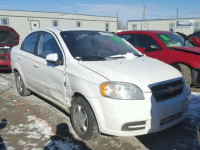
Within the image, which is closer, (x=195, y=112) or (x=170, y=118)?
(x=170, y=118)

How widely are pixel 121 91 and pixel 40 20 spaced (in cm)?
2550

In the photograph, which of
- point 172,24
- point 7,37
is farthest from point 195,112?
point 172,24

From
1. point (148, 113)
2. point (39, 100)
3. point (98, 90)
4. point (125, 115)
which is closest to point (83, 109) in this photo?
point (98, 90)

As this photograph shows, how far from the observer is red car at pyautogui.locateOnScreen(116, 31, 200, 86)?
564 centimetres

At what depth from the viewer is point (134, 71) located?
3.06 meters

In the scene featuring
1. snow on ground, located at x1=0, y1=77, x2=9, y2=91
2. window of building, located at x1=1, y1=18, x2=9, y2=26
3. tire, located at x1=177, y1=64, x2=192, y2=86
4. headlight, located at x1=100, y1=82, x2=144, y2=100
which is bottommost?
snow on ground, located at x1=0, y1=77, x2=9, y2=91

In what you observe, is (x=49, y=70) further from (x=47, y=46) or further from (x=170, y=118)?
(x=170, y=118)

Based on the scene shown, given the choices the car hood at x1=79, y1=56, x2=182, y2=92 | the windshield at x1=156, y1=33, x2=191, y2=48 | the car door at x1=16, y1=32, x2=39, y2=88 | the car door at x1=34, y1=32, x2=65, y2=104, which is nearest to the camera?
the car hood at x1=79, y1=56, x2=182, y2=92

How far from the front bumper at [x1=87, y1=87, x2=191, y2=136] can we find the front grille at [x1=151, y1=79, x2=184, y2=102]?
0.07m

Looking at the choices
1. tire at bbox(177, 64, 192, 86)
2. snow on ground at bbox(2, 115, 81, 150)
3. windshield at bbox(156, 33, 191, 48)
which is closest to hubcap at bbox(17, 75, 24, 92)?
snow on ground at bbox(2, 115, 81, 150)

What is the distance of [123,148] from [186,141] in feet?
3.15

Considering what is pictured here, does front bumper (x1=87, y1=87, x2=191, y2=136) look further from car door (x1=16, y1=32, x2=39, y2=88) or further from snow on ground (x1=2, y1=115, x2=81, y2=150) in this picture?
car door (x1=16, y1=32, x2=39, y2=88)

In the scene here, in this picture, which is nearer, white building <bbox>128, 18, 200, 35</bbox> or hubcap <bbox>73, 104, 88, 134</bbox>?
hubcap <bbox>73, 104, 88, 134</bbox>

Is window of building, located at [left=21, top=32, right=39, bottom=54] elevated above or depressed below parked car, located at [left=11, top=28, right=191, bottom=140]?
above
